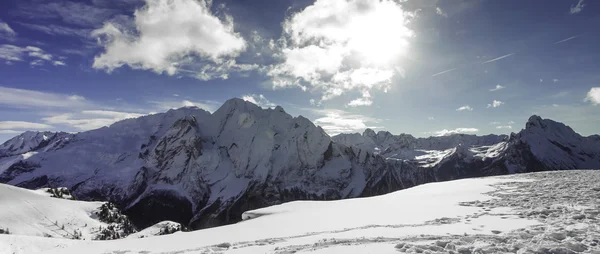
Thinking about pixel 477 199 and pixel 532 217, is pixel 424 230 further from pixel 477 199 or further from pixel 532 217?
pixel 477 199

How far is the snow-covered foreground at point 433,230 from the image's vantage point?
32.5ft

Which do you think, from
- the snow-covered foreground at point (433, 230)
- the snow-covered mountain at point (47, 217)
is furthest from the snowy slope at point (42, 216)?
the snow-covered foreground at point (433, 230)

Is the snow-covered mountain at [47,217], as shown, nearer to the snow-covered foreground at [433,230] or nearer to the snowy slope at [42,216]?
the snowy slope at [42,216]

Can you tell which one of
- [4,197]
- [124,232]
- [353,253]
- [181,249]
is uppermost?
[353,253]

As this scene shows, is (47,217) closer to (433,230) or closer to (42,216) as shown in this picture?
(42,216)

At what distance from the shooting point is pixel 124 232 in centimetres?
9000

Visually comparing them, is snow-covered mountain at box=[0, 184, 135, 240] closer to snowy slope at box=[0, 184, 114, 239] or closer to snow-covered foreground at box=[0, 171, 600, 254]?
snowy slope at box=[0, 184, 114, 239]

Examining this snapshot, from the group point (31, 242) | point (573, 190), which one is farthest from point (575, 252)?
point (31, 242)

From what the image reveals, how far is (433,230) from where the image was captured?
12.6 metres

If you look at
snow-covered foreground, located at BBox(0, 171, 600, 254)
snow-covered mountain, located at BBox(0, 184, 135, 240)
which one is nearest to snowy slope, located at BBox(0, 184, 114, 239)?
snow-covered mountain, located at BBox(0, 184, 135, 240)

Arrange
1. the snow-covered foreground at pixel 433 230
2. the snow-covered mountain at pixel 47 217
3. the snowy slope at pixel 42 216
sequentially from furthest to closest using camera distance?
the snow-covered mountain at pixel 47 217 → the snowy slope at pixel 42 216 → the snow-covered foreground at pixel 433 230

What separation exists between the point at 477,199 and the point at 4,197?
95117 mm

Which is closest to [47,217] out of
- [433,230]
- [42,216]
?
[42,216]

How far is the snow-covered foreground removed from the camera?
9914 mm
